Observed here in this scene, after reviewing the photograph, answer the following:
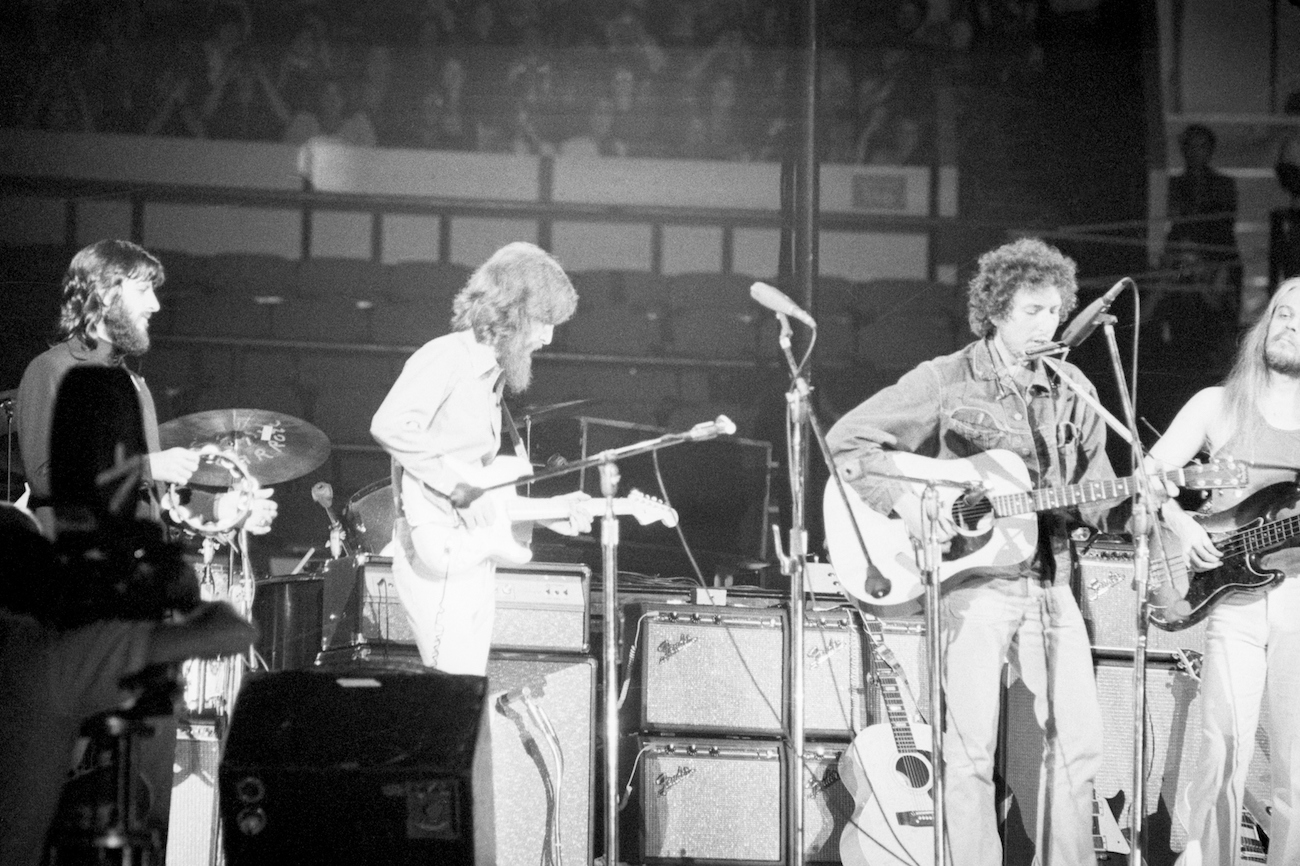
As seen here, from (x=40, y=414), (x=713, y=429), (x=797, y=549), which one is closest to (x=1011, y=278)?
(x=797, y=549)

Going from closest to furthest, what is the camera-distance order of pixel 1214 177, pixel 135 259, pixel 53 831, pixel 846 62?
1. pixel 53 831
2. pixel 135 259
3. pixel 1214 177
4. pixel 846 62

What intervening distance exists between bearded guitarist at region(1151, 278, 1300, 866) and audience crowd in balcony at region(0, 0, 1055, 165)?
16.9ft

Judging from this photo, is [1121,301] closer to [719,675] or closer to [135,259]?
[719,675]

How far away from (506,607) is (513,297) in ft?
3.96

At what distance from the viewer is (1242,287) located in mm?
7902

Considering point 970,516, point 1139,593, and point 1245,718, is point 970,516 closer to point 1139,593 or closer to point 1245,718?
point 1139,593

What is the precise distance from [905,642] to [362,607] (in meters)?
1.98

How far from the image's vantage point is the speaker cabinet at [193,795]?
15.1 ft

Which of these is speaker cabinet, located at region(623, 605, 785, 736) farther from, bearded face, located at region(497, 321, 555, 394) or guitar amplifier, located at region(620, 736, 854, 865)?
bearded face, located at region(497, 321, 555, 394)

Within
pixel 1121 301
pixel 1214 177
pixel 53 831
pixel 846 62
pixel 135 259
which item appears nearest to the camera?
pixel 53 831

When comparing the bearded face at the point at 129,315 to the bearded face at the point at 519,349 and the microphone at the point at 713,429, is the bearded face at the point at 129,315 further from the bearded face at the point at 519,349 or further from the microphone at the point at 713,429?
the microphone at the point at 713,429

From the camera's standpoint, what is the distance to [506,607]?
4.85m

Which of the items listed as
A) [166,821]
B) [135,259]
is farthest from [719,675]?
[135,259]

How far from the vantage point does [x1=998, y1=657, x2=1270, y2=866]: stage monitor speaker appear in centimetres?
461
